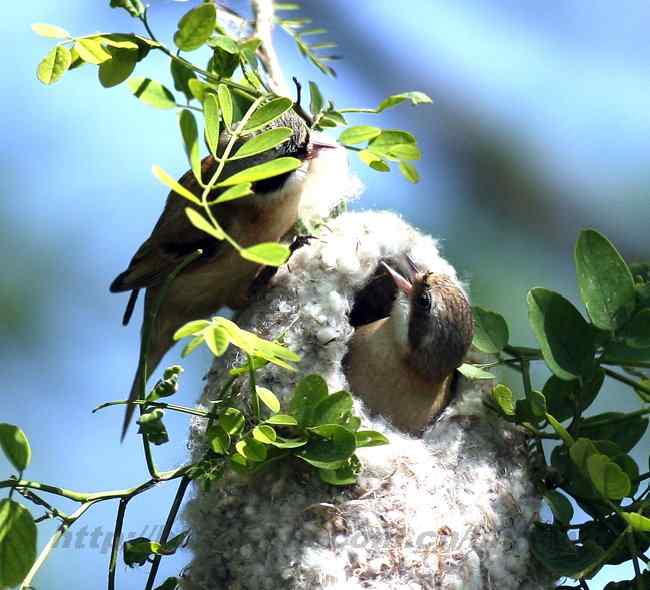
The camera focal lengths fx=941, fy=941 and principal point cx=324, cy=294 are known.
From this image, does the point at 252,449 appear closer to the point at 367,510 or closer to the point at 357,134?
the point at 367,510

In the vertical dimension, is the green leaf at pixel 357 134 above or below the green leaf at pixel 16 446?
above

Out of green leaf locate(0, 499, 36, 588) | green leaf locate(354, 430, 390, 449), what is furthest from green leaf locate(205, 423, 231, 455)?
green leaf locate(0, 499, 36, 588)

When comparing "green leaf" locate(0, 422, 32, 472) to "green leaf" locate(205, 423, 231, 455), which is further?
"green leaf" locate(205, 423, 231, 455)

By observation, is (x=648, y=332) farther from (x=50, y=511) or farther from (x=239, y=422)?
(x=50, y=511)

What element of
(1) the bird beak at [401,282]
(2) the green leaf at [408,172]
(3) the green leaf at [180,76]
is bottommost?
(1) the bird beak at [401,282]

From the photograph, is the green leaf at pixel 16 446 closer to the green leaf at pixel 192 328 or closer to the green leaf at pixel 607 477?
the green leaf at pixel 192 328

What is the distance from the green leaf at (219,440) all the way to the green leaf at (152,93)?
716 millimetres

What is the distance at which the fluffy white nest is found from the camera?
2.25 m

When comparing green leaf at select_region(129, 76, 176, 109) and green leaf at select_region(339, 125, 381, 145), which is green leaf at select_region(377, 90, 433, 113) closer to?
green leaf at select_region(339, 125, 381, 145)

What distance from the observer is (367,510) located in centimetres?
230

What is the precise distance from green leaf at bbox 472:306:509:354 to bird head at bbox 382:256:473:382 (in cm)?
15

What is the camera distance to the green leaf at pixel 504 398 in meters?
2.36

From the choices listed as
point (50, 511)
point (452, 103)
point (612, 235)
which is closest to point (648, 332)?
point (50, 511)

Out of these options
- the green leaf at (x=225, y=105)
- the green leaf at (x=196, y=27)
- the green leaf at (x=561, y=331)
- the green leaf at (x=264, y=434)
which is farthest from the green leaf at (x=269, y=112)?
the green leaf at (x=561, y=331)
